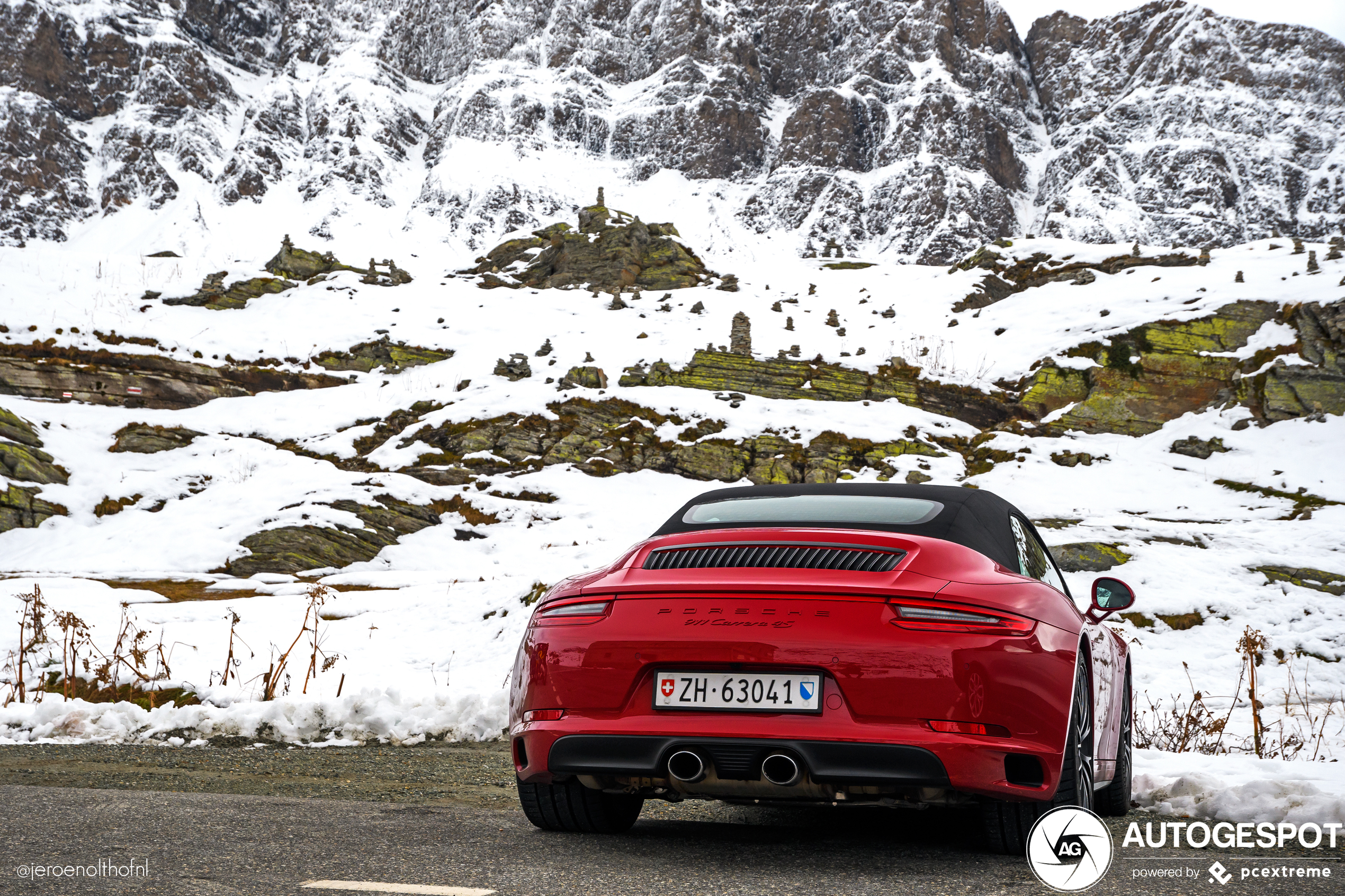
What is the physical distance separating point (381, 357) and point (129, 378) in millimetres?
6953

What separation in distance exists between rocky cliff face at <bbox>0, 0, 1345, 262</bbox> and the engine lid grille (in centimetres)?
6919

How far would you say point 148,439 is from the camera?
20969mm

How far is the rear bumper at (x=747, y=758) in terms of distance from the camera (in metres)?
2.71

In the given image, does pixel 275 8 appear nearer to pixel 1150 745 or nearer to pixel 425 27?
pixel 425 27

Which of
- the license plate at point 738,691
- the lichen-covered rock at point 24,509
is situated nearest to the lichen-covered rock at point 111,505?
the lichen-covered rock at point 24,509

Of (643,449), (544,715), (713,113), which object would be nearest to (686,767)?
(544,715)

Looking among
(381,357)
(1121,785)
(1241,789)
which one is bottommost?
(381,357)

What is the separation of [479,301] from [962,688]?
33.5 meters

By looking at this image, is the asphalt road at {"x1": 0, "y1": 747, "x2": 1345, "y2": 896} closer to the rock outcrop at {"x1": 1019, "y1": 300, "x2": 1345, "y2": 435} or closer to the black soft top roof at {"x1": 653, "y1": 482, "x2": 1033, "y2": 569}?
the black soft top roof at {"x1": 653, "y1": 482, "x2": 1033, "y2": 569}

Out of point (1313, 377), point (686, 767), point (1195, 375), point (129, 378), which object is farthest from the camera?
point (129, 378)

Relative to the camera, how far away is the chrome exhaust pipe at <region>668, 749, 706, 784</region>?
112 inches

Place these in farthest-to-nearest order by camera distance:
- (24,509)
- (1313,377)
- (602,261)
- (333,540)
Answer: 1. (602,261)
2. (1313,377)
3. (24,509)
4. (333,540)

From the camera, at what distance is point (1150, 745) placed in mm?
6172

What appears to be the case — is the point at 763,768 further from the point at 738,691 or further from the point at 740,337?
the point at 740,337
